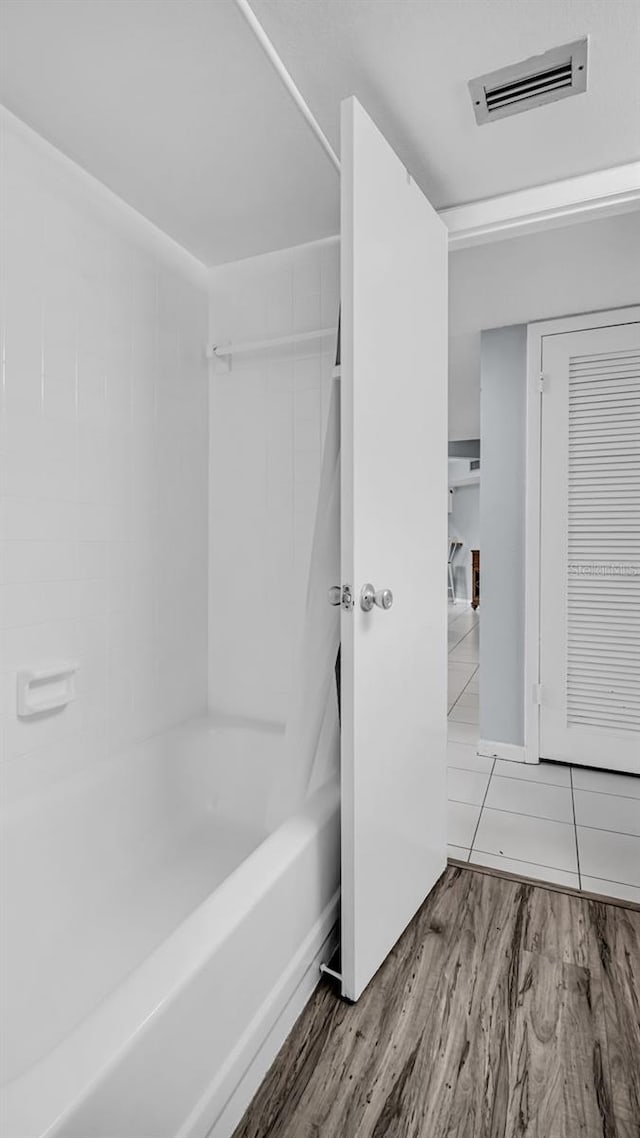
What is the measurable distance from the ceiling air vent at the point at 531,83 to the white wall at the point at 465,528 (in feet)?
26.9

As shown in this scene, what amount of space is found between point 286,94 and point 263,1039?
6.98 feet

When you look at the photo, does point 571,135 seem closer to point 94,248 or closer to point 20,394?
point 94,248

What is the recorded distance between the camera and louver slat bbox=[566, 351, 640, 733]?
278 cm

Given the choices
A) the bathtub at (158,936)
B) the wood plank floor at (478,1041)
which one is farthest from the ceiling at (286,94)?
the wood plank floor at (478,1041)

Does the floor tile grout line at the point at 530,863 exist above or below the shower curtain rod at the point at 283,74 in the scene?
below

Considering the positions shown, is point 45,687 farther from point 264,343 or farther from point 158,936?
point 264,343

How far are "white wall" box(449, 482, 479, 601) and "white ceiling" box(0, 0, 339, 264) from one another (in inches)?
311

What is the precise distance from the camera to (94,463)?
1.80 metres

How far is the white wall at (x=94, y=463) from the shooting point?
1.55m

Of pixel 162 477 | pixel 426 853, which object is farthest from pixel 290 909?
pixel 162 477

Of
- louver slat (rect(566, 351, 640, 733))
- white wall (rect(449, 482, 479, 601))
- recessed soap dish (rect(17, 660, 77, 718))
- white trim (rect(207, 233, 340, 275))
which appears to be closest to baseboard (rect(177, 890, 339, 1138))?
recessed soap dish (rect(17, 660, 77, 718))

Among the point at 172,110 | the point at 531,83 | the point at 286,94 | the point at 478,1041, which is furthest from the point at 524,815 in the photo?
the point at 172,110

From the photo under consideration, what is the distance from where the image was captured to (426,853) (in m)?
1.83

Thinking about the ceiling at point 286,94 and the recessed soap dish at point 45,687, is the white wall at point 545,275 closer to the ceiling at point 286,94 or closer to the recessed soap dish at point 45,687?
the ceiling at point 286,94
